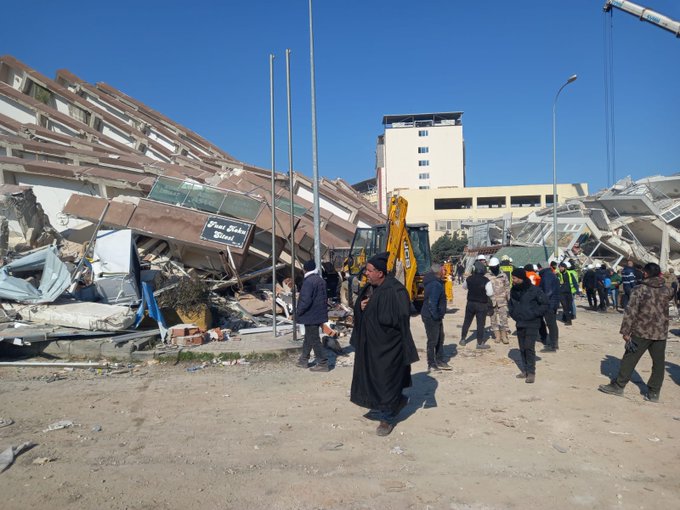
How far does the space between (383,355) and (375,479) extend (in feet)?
3.95

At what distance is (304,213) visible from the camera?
15.8 meters

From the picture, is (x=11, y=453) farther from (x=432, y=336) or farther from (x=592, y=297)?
(x=592, y=297)

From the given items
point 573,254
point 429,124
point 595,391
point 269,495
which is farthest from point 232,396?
point 429,124

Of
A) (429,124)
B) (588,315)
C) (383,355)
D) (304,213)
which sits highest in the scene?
(429,124)

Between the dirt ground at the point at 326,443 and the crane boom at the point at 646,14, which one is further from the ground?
the crane boom at the point at 646,14

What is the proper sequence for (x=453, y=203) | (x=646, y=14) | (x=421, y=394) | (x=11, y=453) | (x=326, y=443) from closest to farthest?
(x=11, y=453) → (x=326, y=443) → (x=421, y=394) → (x=646, y=14) → (x=453, y=203)

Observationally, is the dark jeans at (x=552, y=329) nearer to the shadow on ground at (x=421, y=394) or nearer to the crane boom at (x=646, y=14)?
the shadow on ground at (x=421, y=394)

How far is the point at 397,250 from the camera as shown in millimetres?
10953

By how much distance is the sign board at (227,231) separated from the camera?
37.6ft

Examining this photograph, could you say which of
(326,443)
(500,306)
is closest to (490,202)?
(500,306)

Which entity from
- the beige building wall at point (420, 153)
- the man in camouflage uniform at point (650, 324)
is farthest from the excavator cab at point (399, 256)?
the beige building wall at point (420, 153)

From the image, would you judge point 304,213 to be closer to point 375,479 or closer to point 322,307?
point 322,307

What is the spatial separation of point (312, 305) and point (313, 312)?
0.33ft

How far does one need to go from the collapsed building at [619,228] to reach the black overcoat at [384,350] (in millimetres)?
19229
